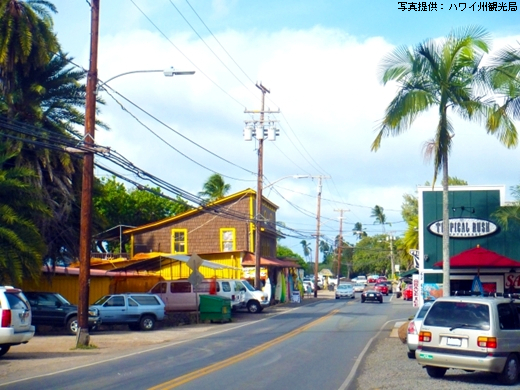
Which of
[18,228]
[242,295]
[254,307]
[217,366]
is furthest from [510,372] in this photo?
[254,307]

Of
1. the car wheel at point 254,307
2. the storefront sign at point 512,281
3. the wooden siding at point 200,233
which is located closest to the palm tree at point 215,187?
the wooden siding at point 200,233

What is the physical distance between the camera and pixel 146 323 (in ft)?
96.6

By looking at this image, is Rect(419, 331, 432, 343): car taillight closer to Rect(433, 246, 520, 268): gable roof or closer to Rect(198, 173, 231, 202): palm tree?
Rect(433, 246, 520, 268): gable roof

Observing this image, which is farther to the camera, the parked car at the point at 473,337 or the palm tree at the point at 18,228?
the palm tree at the point at 18,228

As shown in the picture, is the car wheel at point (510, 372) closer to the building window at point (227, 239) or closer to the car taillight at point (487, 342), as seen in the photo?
the car taillight at point (487, 342)

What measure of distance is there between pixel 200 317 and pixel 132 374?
18.9 meters

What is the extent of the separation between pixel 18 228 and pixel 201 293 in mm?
15885

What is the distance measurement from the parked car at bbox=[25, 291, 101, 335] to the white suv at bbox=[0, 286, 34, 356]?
6.96 metres

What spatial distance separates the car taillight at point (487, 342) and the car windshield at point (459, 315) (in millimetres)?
198

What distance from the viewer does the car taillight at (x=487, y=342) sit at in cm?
1293

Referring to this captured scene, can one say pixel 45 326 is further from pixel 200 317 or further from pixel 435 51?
pixel 435 51

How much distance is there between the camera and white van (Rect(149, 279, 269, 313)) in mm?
35156

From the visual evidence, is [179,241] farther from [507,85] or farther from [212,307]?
[507,85]

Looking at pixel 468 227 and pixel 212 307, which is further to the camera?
pixel 212 307
